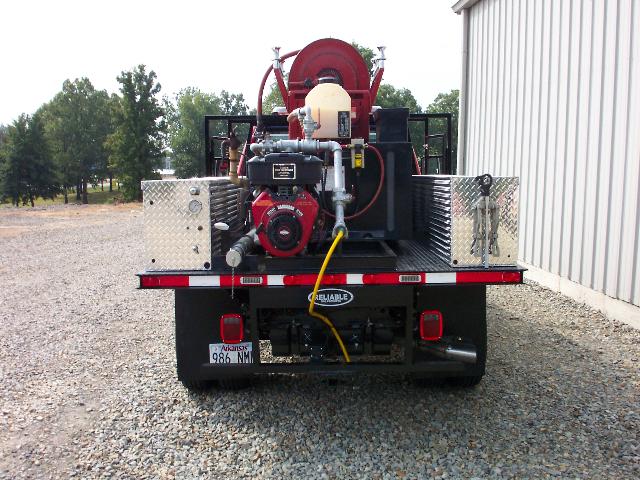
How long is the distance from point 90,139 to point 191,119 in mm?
→ 12673

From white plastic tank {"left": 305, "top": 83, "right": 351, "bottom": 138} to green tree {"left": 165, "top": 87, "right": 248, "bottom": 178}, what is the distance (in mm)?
63072

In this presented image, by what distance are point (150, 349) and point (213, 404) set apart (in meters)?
1.68

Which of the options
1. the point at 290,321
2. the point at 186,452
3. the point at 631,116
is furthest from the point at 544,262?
the point at 186,452

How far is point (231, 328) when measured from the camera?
378cm

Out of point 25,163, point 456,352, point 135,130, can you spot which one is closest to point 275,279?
point 456,352

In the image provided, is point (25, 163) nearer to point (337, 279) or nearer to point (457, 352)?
point (337, 279)

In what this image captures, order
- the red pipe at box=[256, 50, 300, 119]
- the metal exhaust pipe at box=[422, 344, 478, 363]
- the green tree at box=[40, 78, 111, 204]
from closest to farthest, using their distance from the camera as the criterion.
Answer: the metal exhaust pipe at box=[422, 344, 478, 363], the red pipe at box=[256, 50, 300, 119], the green tree at box=[40, 78, 111, 204]

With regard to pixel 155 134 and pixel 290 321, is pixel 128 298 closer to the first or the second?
pixel 290 321

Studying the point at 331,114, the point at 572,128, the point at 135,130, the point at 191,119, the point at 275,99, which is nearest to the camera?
the point at 331,114

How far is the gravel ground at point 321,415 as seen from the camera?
3.31 metres

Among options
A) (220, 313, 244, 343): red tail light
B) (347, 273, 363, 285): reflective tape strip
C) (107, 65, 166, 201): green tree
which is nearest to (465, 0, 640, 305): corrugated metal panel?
(347, 273, 363, 285): reflective tape strip

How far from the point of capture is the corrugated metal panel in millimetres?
6188

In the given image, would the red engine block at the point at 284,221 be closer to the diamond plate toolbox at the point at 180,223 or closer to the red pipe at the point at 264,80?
the diamond plate toolbox at the point at 180,223

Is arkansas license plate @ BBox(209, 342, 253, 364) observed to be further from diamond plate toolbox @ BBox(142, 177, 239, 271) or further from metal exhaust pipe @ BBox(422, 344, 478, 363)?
metal exhaust pipe @ BBox(422, 344, 478, 363)
